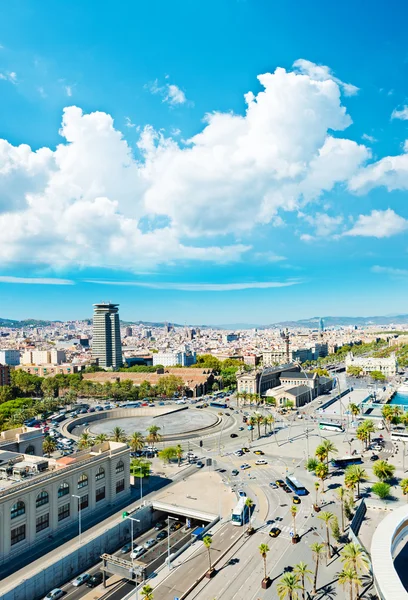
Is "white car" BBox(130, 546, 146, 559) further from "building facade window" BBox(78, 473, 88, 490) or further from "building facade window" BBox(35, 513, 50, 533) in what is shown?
"building facade window" BBox(35, 513, 50, 533)

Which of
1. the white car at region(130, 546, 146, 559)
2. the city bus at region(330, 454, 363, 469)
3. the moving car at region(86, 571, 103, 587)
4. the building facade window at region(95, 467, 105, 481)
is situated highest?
the building facade window at region(95, 467, 105, 481)

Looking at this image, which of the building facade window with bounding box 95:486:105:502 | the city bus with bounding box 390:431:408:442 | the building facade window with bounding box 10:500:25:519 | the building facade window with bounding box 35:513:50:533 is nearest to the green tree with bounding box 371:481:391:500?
the city bus with bounding box 390:431:408:442

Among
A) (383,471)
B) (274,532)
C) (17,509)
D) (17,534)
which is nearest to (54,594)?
(17,534)

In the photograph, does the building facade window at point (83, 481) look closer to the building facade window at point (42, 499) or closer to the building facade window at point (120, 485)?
the building facade window at point (42, 499)

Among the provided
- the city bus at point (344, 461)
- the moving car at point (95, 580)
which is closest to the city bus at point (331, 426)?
the city bus at point (344, 461)

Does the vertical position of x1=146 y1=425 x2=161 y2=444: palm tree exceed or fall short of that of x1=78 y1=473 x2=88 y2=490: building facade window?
it falls short

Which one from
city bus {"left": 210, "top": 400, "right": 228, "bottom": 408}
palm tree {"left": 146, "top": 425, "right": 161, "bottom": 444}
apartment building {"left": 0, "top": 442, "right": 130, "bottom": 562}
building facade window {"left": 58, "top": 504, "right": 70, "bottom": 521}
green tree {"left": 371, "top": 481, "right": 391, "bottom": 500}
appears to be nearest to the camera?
apartment building {"left": 0, "top": 442, "right": 130, "bottom": 562}

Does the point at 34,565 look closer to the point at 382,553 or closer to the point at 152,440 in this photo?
the point at 382,553

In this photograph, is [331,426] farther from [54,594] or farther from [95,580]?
[54,594]
